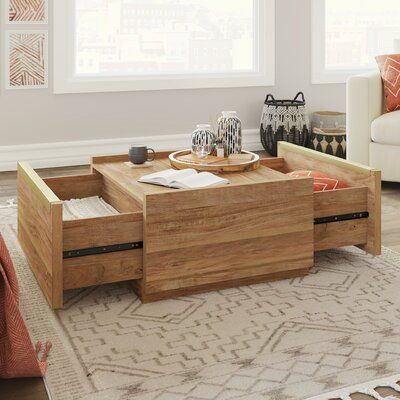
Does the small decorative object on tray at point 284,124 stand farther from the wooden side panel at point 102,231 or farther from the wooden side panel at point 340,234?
the wooden side panel at point 102,231

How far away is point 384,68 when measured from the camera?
4.32 meters

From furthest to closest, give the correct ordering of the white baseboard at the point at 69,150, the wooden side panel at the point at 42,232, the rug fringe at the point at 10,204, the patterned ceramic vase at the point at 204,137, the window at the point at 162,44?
the window at the point at 162,44
the white baseboard at the point at 69,150
the rug fringe at the point at 10,204
the patterned ceramic vase at the point at 204,137
the wooden side panel at the point at 42,232

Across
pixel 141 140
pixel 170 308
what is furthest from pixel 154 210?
pixel 141 140

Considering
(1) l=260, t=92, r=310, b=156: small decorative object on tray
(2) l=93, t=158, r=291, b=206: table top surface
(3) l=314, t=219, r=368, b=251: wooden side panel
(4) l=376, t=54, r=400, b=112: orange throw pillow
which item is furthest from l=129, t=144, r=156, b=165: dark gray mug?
(1) l=260, t=92, r=310, b=156: small decorative object on tray

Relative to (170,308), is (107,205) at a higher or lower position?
higher

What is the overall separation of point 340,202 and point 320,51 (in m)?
3.09

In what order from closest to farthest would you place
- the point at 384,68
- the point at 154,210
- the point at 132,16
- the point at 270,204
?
the point at 154,210
the point at 270,204
the point at 384,68
the point at 132,16

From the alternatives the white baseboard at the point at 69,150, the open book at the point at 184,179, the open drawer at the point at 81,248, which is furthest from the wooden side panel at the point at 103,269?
the white baseboard at the point at 69,150

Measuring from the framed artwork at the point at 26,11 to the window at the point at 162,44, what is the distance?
3.6 inches

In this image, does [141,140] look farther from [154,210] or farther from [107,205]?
[154,210]

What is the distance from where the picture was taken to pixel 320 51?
5.71 m

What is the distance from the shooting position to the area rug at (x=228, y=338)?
1946 millimetres

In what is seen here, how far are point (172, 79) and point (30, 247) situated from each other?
8.84 ft

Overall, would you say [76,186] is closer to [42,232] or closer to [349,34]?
[42,232]
